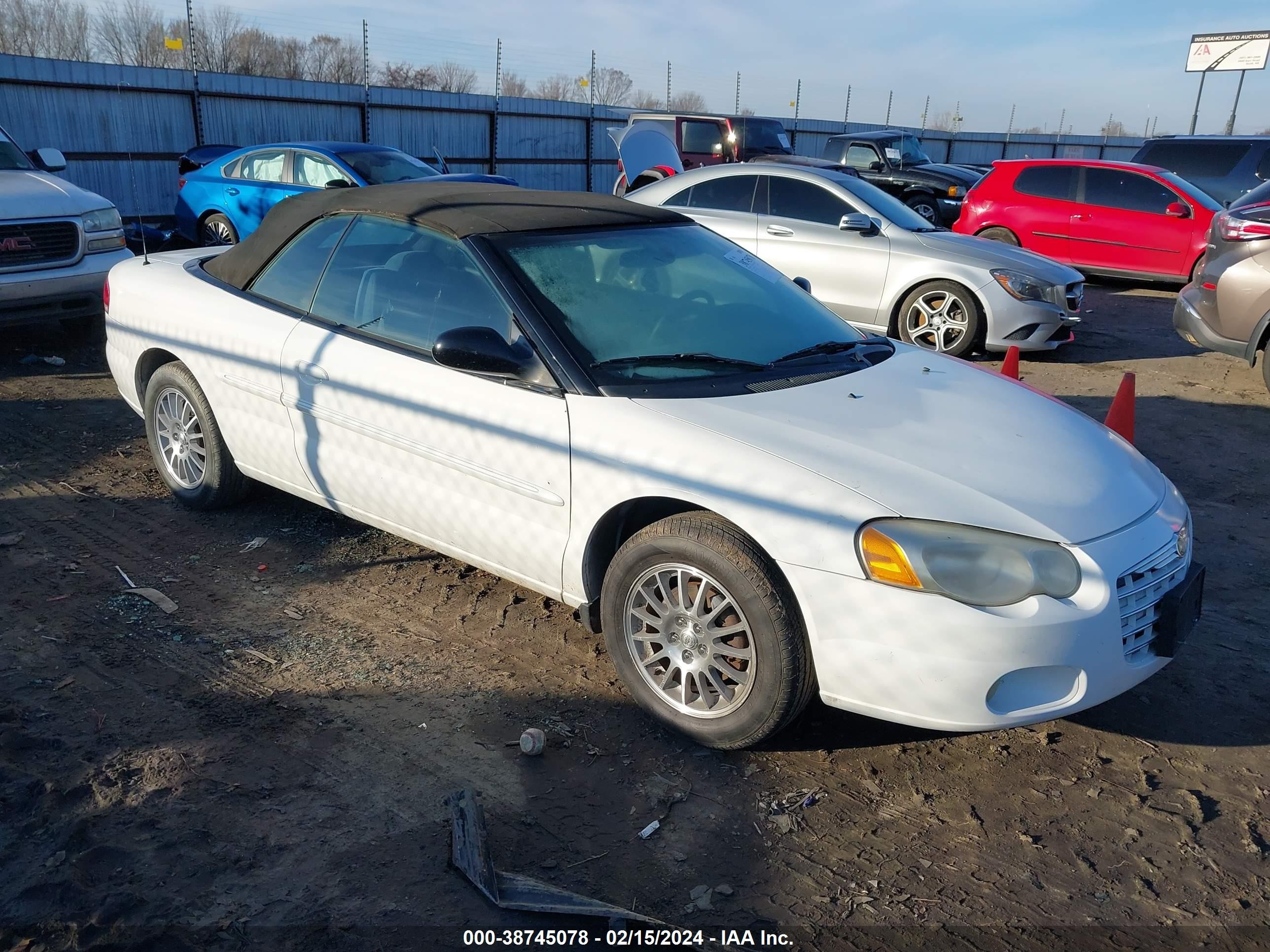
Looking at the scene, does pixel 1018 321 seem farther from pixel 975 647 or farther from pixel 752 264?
pixel 975 647

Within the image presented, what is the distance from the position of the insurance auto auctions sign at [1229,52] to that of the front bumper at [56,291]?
1818 inches

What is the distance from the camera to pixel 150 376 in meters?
5.23

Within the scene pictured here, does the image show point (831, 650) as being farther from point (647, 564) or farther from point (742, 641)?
point (647, 564)

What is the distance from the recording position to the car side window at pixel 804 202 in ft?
30.5

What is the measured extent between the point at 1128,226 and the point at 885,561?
11648 mm

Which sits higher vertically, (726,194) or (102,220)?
(726,194)

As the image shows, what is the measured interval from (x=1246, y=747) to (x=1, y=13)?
33428 millimetres

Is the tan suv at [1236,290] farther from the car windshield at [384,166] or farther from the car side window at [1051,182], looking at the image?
the car windshield at [384,166]

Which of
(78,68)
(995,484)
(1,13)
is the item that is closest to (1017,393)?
(995,484)

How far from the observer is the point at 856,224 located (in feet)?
28.8

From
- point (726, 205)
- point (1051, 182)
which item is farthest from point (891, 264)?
point (1051, 182)

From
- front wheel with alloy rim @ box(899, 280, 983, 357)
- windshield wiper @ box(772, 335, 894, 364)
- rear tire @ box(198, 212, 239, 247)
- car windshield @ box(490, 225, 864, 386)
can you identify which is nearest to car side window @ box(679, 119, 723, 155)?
rear tire @ box(198, 212, 239, 247)

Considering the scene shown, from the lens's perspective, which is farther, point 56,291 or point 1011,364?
point 56,291

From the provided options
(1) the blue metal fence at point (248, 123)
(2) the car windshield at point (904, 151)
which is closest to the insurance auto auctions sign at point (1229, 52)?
(2) the car windshield at point (904, 151)
